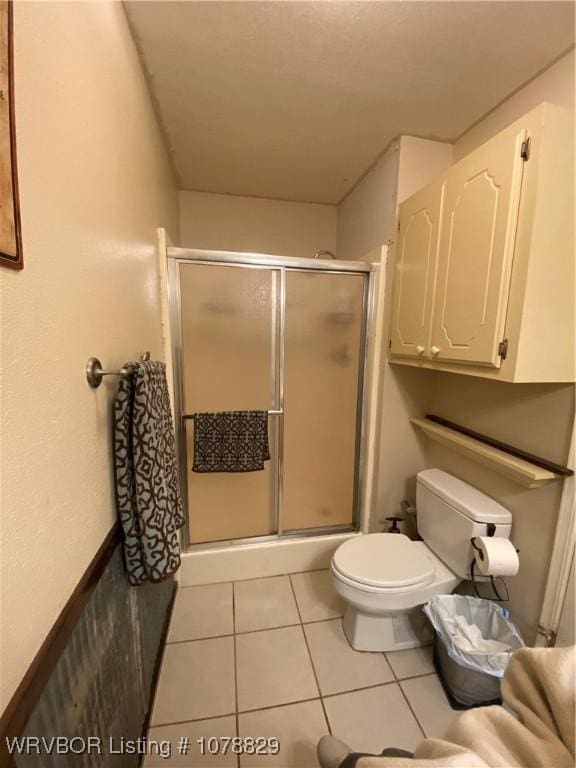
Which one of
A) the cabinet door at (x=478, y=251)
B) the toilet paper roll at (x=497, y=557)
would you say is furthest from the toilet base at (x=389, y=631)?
the cabinet door at (x=478, y=251)

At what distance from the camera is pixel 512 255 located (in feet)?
3.36

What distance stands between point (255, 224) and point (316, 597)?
2433 mm

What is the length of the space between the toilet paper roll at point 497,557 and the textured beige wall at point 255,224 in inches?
83.7

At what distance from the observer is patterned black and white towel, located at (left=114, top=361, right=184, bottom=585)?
2.91 ft

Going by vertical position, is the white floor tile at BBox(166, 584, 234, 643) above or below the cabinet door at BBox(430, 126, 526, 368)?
below

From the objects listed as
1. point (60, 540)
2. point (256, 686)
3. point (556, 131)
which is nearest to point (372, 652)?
point (256, 686)

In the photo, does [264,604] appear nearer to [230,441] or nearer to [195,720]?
[195,720]

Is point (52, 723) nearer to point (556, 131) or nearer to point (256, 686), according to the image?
point (256, 686)

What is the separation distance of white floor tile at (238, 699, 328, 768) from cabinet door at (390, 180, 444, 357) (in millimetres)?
1503

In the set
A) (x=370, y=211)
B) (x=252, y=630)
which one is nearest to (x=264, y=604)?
(x=252, y=630)

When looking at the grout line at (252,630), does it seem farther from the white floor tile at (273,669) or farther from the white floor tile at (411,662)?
the white floor tile at (411,662)

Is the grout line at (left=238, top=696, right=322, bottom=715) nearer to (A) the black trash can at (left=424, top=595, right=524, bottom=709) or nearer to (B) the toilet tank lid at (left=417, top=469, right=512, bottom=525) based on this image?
(A) the black trash can at (left=424, top=595, right=524, bottom=709)

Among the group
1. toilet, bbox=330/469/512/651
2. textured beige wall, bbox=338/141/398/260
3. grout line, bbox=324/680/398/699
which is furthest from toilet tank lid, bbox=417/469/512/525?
textured beige wall, bbox=338/141/398/260

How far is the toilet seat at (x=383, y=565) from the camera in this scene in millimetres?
1314
